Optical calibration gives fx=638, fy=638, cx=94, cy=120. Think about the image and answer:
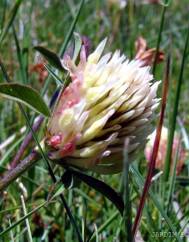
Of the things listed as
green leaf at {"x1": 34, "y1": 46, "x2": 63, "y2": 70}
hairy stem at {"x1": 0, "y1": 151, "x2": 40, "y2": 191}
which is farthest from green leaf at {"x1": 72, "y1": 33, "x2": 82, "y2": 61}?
hairy stem at {"x1": 0, "y1": 151, "x2": 40, "y2": 191}

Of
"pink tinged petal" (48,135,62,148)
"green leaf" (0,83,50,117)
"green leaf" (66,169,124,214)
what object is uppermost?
"green leaf" (0,83,50,117)

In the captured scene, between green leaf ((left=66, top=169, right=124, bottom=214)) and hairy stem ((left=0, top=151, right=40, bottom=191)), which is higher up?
hairy stem ((left=0, top=151, right=40, bottom=191))

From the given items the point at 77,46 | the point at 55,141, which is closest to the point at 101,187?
the point at 55,141

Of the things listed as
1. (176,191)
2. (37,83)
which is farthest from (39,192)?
(37,83)

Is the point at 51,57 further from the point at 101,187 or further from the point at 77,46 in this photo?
the point at 101,187

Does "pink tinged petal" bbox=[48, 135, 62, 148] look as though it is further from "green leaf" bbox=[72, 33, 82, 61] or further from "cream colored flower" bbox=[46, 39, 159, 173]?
"green leaf" bbox=[72, 33, 82, 61]

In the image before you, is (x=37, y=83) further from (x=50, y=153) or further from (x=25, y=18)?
(x=50, y=153)
